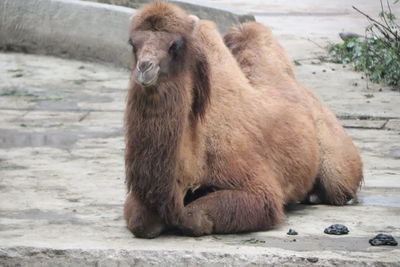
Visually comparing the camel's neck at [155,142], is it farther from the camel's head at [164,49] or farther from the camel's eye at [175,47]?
the camel's eye at [175,47]

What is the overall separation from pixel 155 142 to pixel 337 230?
125 cm

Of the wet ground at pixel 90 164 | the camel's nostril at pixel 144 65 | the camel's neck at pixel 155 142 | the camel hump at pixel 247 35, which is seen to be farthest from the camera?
the camel hump at pixel 247 35

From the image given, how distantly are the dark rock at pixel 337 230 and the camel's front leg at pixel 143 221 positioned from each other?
3.20ft

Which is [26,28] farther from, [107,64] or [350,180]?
[350,180]

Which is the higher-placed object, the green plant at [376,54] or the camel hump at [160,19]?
the camel hump at [160,19]

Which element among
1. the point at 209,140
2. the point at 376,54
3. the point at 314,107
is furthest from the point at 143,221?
the point at 376,54

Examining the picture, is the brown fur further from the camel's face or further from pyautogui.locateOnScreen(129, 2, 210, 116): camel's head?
the camel's face

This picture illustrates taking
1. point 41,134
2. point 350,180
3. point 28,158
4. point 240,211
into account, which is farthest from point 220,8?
point 240,211

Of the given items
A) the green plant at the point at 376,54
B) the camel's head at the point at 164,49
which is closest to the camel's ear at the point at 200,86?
the camel's head at the point at 164,49

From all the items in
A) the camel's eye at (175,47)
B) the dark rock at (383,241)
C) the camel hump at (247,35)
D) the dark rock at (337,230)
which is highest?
the camel's eye at (175,47)

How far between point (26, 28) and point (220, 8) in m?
2.48

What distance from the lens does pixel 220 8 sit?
516 inches

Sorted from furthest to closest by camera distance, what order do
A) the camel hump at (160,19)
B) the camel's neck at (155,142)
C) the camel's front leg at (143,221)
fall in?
1. the camel's front leg at (143,221)
2. the camel hump at (160,19)
3. the camel's neck at (155,142)

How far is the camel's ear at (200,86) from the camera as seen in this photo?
6.21 meters
